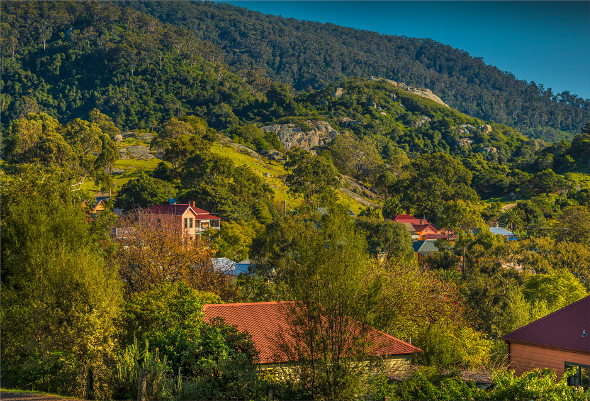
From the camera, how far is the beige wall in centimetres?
1433

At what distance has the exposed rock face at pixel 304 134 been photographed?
108m

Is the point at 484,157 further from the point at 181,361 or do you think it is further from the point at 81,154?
the point at 181,361

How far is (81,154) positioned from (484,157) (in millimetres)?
89806

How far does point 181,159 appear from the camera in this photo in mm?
66625

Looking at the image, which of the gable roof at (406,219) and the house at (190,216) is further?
the gable roof at (406,219)

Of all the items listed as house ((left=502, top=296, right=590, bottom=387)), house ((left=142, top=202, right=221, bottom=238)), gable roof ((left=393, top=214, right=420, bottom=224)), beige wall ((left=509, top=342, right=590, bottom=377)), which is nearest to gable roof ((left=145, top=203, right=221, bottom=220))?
house ((left=142, top=202, right=221, bottom=238))

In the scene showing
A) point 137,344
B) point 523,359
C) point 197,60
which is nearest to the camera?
point 137,344

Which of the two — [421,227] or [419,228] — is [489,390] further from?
[421,227]

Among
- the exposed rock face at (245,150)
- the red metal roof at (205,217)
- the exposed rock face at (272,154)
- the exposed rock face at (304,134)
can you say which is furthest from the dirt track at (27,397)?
the exposed rock face at (304,134)

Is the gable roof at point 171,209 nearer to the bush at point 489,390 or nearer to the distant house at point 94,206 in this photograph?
the distant house at point 94,206

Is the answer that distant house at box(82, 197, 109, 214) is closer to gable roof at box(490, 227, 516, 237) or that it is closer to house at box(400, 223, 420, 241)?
house at box(400, 223, 420, 241)

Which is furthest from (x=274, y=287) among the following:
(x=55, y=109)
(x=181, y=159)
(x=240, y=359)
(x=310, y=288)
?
(x=55, y=109)

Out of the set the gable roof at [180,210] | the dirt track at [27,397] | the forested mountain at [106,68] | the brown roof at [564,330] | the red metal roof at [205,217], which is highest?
the forested mountain at [106,68]

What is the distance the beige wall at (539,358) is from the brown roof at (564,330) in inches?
6.6
